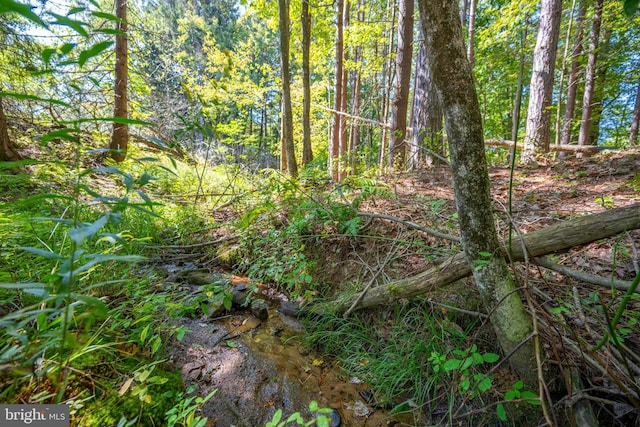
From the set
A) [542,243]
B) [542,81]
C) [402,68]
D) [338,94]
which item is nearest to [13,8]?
[542,243]

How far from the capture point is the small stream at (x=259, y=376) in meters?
1.78

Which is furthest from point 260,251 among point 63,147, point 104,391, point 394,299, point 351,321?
point 63,147

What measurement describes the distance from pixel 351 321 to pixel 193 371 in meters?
1.33

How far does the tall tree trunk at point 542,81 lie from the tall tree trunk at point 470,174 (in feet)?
14.9

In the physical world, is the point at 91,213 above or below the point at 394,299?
above

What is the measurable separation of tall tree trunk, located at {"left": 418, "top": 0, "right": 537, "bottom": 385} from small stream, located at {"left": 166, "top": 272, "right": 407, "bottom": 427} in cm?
100

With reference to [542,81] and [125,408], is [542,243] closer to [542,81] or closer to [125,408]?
[125,408]

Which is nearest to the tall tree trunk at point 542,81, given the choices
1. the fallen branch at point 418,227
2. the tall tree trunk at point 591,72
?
the tall tree trunk at point 591,72

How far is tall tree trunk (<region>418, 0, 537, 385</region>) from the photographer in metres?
1.48

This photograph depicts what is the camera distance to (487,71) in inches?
406

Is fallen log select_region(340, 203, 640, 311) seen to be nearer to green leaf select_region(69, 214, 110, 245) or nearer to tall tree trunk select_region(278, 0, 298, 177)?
green leaf select_region(69, 214, 110, 245)

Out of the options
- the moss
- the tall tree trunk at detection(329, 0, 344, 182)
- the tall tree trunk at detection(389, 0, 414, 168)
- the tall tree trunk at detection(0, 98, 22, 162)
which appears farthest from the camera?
the tall tree trunk at detection(329, 0, 344, 182)

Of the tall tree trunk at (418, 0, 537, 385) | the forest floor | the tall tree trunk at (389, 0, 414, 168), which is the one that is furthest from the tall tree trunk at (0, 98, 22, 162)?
the tall tree trunk at (389, 0, 414, 168)

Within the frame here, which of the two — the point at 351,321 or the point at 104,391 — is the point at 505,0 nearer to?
the point at 351,321
